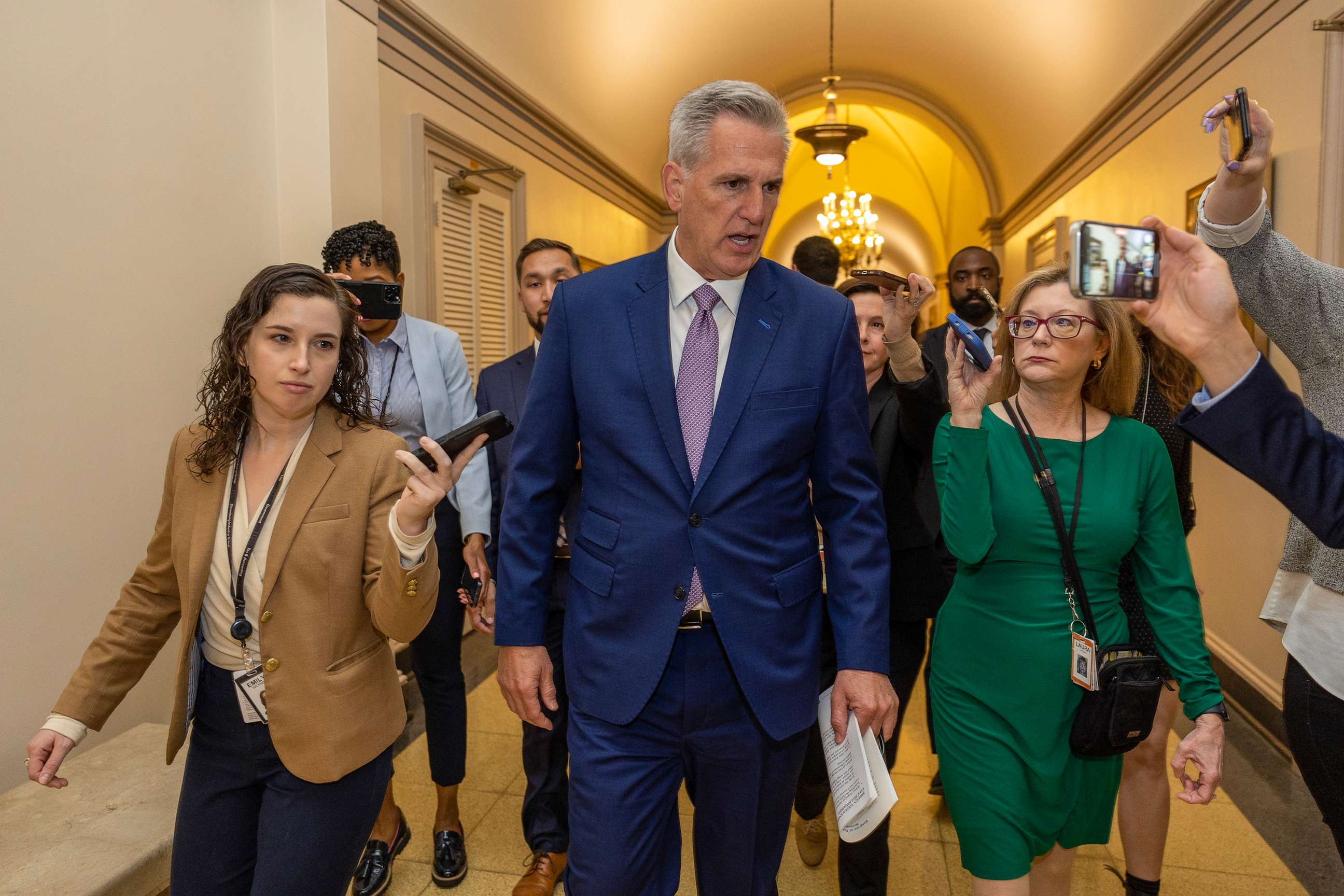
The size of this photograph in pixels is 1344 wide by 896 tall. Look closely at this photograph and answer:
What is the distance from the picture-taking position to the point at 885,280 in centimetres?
252

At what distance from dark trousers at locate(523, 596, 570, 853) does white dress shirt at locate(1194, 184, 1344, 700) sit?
184 centimetres

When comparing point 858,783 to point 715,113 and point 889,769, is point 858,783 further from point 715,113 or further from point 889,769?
point 715,113

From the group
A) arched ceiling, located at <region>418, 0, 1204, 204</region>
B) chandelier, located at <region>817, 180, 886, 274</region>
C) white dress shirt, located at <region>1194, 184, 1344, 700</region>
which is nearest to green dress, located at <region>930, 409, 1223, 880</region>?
white dress shirt, located at <region>1194, 184, 1344, 700</region>

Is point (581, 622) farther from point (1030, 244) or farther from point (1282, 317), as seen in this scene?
point (1030, 244)

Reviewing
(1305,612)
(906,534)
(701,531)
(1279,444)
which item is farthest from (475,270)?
(1279,444)

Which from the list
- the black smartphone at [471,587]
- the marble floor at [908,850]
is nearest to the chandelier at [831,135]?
the marble floor at [908,850]

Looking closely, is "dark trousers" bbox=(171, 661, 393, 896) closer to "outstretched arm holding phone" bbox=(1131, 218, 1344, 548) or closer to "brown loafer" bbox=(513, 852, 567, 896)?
"brown loafer" bbox=(513, 852, 567, 896)

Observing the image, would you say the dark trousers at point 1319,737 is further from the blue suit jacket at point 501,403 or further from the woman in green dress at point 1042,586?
the blue suit jacket at point 501,403

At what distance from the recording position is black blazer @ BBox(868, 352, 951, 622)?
8.38 ft

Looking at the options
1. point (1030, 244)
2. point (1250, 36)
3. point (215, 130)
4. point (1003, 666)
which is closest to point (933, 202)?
point (1030, 244)

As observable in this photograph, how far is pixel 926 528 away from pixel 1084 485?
711 mm

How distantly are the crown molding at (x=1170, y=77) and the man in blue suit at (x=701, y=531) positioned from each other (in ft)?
12.5

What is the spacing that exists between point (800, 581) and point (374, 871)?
1849mm

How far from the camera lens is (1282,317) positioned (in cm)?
167
